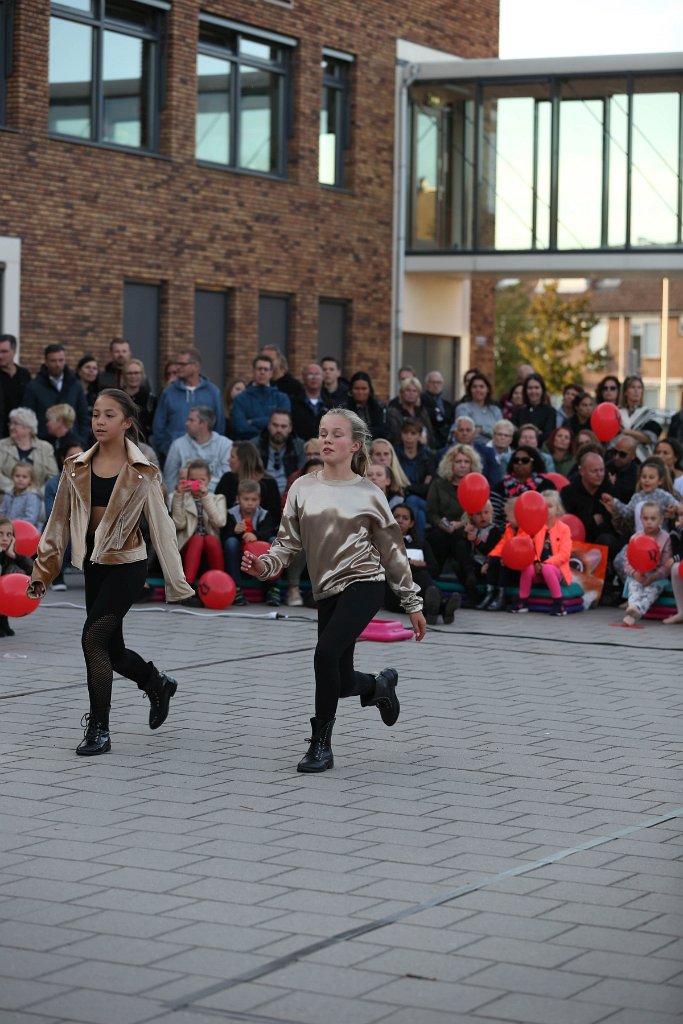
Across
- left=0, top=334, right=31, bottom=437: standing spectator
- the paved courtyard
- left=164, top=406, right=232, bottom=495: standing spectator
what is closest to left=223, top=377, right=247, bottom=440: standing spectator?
left=164, top=406, right=232, bottom=495: standing spectator

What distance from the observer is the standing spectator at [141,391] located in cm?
1798

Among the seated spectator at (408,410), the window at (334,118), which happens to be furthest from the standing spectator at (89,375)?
the window at (334,118)

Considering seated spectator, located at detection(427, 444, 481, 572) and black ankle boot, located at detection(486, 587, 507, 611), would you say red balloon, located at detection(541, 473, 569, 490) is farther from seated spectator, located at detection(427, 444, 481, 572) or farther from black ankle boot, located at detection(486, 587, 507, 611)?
black ankle boot, located at detection(486, 587, 507, 611)

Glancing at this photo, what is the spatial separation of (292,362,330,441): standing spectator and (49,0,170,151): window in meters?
7.71

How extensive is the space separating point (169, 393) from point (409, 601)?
1000cm

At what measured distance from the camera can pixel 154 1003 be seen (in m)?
4.69

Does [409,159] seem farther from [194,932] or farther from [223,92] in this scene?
[194,932]

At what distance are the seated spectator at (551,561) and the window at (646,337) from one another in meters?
67.7

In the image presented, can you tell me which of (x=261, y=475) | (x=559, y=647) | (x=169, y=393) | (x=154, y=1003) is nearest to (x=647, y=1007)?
(x=154, y=1003)

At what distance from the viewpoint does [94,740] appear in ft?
27.5

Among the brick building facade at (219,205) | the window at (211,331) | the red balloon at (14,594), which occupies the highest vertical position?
the brick building facade at (219,205)

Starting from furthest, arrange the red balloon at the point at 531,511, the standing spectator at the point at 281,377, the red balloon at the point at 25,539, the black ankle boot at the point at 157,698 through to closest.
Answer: the standing spectator at the point at 281,377 → the red balloon at the point at 531,511 → the red balloon at the point at 25,539 → the black ankle boot at the point at 157,698

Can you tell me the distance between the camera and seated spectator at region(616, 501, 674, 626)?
15000mm

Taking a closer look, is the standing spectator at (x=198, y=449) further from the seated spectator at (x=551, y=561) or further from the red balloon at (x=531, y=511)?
the seated spectator at (x=551, y=561)
